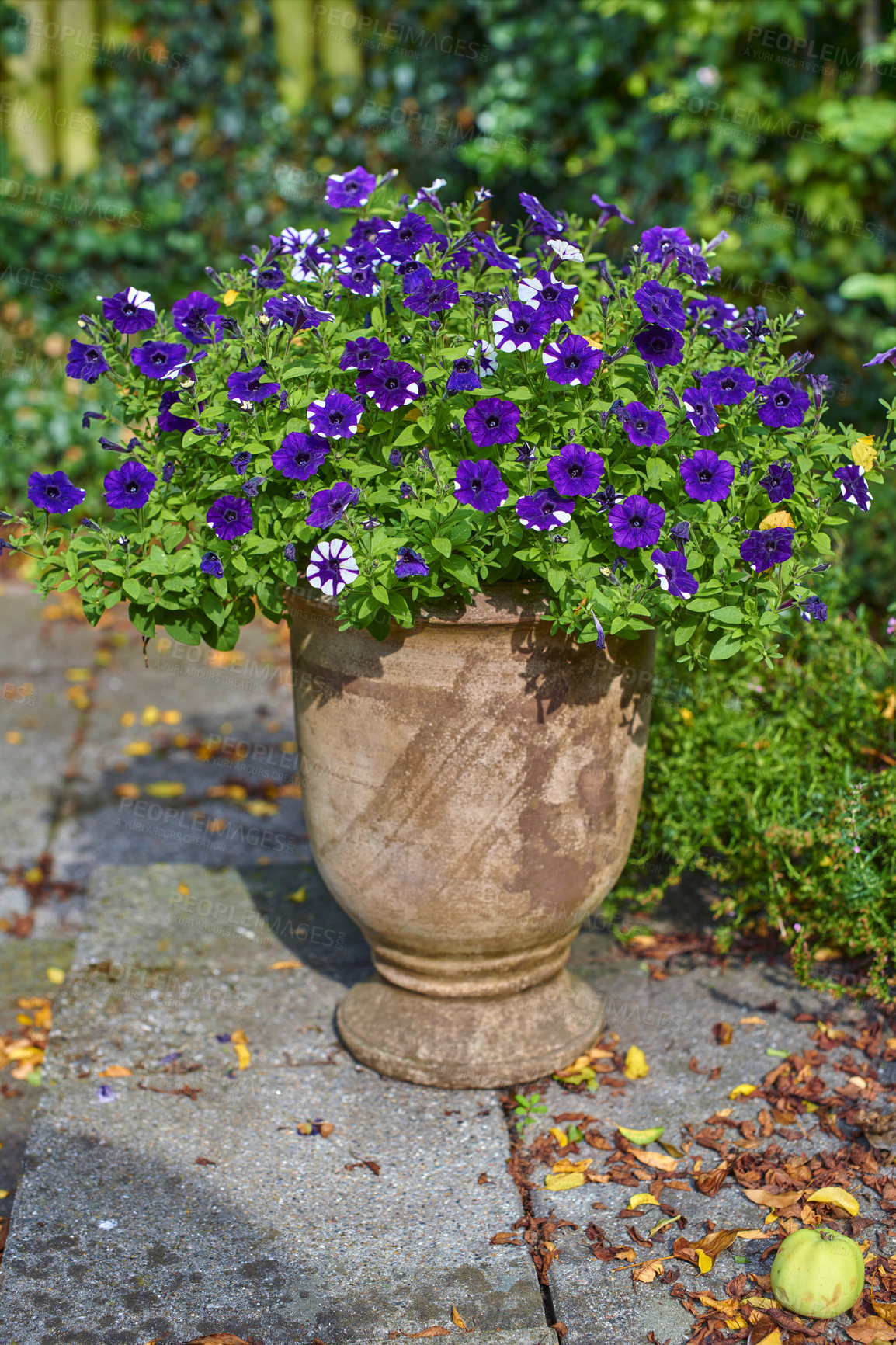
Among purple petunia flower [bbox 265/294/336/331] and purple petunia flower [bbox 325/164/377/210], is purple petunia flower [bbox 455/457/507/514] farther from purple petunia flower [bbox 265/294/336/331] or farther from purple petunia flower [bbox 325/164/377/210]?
purple petunia flower [bbox 325/164/377/210]

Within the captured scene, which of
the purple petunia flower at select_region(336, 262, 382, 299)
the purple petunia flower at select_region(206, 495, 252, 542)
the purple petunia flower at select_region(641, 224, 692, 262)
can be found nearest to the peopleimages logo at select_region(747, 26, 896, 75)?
the purple petunia flower at select_region(641, 224, 692, 262)

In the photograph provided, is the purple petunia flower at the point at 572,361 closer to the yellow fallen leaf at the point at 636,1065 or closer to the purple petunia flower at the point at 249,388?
the purple petunia flower at the point at 249,388

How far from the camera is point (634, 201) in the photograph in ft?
16.8

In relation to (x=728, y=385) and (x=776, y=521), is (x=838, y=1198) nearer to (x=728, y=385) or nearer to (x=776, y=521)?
(x=776, y=521)

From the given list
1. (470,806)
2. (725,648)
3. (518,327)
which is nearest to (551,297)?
(518,327)

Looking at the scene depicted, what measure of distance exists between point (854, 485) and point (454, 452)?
0.67 metres

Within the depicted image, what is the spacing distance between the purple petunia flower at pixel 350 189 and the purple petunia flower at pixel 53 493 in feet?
2.41

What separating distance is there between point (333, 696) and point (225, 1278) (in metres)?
1.01

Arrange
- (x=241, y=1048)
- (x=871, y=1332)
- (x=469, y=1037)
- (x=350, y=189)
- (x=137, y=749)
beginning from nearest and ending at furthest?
(x=871, y=1332)
(x=350, y=189)
(x=469, y=1037)
(x=241, y=1048)
(x=137, y=749)

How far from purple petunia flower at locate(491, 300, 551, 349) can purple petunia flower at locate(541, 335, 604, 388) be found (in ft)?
0.11

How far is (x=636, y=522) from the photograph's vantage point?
6.33 feet

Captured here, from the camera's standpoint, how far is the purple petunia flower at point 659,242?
85.7 inches

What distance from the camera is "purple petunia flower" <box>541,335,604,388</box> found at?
6.16ft

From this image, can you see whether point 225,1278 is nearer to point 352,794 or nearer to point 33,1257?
point 33,1257
